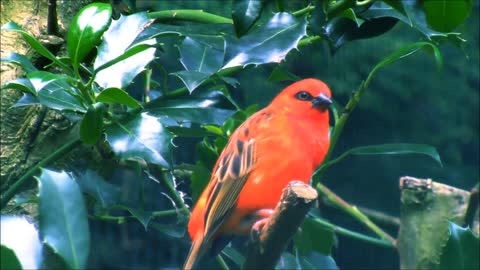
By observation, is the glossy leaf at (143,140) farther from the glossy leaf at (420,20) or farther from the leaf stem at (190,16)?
the glossy leaf at (420,20)

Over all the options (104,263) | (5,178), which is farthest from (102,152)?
(104,263)

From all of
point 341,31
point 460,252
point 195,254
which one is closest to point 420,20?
point 341,31

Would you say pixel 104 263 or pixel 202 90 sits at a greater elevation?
pixel 202 90

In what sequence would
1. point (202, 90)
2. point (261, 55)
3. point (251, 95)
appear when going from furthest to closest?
point (251, 95), point (202, 90), point (261, 55)

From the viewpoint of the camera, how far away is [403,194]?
1812 mm

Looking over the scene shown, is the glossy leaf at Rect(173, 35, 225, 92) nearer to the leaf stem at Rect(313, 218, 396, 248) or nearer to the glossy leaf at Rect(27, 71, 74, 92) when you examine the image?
the glossy leaf at Rect(27, 71, 74, 92)

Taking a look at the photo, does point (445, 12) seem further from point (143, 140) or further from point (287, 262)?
point (287, 262)

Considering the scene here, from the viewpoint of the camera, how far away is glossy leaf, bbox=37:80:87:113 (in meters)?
1.22

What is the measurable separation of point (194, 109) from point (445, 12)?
21.9 inches

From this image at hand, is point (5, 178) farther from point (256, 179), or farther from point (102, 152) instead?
point (256, 179)

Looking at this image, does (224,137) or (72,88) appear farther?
(224,137)

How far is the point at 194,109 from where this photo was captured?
1.32 metres

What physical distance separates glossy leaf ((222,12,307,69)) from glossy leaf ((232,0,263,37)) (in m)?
0.10

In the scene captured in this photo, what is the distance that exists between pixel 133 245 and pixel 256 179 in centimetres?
127
